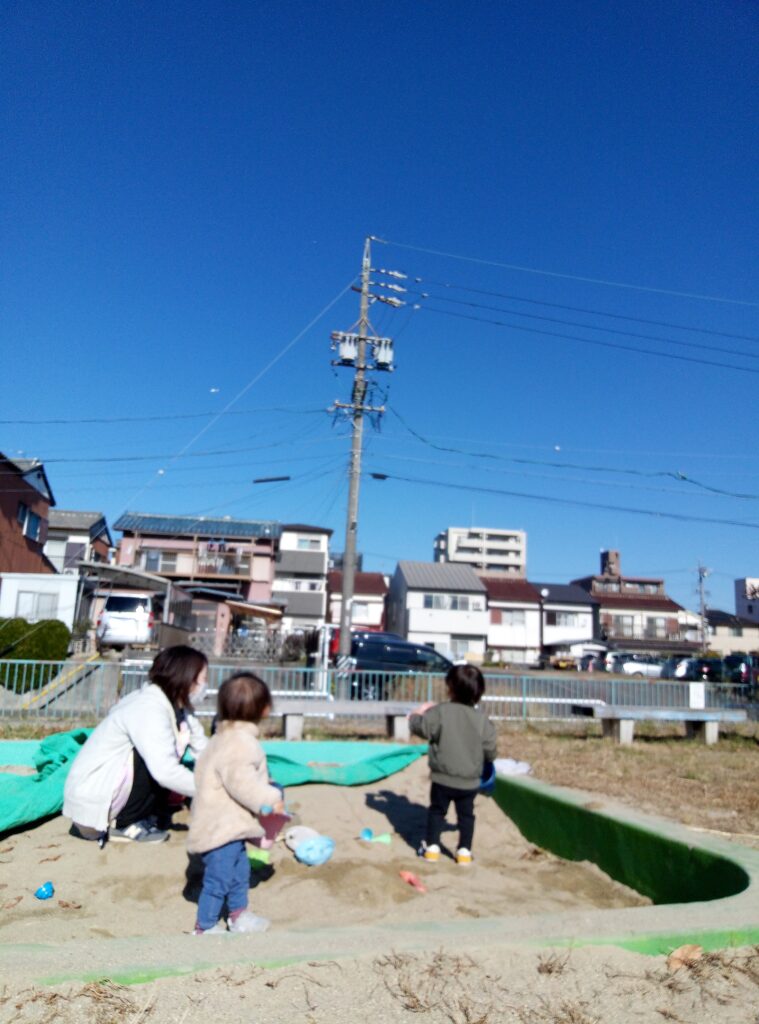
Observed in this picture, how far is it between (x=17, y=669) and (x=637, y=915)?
10.1m

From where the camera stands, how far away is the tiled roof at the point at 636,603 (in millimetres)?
65062

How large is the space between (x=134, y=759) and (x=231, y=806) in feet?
4.34

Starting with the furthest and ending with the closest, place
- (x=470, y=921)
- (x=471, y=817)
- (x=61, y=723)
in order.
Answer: (x=61, y=723)
(x=471, y=817)
(x=470, y=921)

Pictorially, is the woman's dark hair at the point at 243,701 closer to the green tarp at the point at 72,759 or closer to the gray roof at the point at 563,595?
the green tarp at the point at 72,759

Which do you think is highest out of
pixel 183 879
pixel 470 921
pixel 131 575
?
pixel 131 575

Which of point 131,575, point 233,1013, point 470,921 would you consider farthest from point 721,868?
point 131,575

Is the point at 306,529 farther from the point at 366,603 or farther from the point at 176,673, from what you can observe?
the point at 176,673

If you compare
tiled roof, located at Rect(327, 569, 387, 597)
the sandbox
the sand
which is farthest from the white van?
tiled roof, located at Rect(327, 569, 387, 597)

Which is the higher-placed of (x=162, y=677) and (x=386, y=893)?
(x=162, y=677)

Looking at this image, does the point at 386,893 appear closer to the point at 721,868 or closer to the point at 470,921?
the point at 470,921

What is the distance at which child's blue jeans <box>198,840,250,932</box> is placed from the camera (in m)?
3.18

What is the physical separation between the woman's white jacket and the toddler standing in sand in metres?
1.48

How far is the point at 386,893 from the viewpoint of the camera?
387 cm

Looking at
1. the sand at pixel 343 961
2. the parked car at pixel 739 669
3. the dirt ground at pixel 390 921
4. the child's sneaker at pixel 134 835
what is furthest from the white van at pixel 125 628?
the parked car at pixel 739 669
